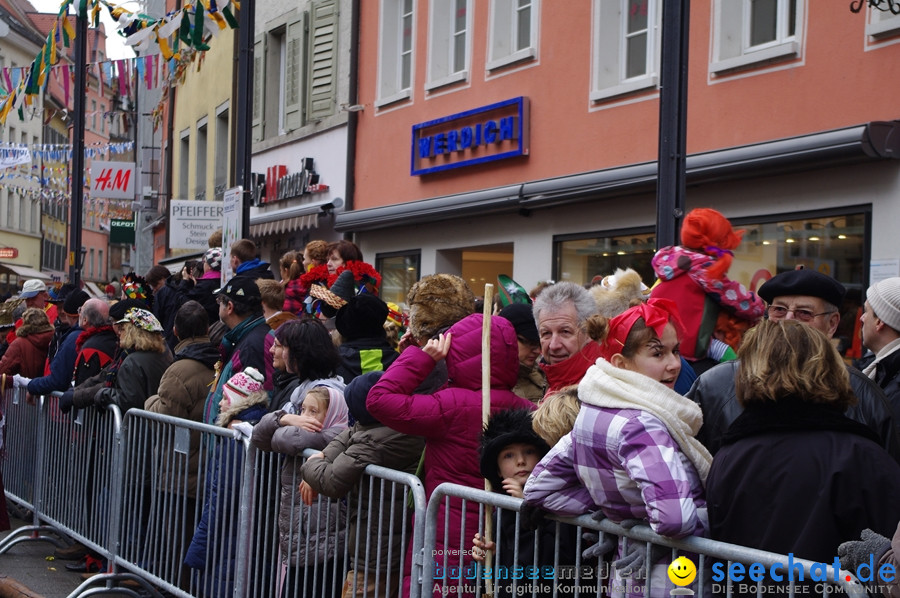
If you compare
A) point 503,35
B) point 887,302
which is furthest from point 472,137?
point 887,302

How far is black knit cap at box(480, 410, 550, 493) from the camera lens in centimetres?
448

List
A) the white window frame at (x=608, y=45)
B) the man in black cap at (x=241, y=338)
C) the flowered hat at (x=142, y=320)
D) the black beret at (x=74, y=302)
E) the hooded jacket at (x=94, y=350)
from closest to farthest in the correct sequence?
the man in black cap at (x=241, y=338)
the flowered hat at (x=142, y=320)
the hooded jacket at (x=94, y=350)
the black beret at (x=74, y=302)
the white window frame at (x=608, y=45)

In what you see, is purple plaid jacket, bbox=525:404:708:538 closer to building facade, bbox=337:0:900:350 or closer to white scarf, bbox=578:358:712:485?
white scarf, bbox=578:358:712:485

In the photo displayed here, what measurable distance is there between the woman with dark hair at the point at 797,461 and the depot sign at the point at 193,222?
11.6m

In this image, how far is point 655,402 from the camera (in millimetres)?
3689

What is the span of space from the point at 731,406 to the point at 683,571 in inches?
29.9

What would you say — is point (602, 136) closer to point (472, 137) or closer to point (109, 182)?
point (472, 137)

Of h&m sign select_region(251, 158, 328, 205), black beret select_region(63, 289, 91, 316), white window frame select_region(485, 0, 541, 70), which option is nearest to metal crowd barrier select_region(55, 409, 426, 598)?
black beret select_region(63, 289, 91, 316)

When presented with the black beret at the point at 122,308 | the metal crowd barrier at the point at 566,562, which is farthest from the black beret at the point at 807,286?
the black beret at the point at 122,308

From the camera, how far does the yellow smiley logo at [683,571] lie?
3.52m

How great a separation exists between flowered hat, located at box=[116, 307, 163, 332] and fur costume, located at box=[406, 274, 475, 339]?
3563 mm

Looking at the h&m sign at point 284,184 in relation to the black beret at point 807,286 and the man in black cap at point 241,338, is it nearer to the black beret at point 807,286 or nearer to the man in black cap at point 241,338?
the man in black cap at point 241,338

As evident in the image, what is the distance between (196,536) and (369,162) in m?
11.0

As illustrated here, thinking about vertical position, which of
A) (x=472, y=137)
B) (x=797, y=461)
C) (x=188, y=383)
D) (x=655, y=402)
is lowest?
(x=188, y=383)
